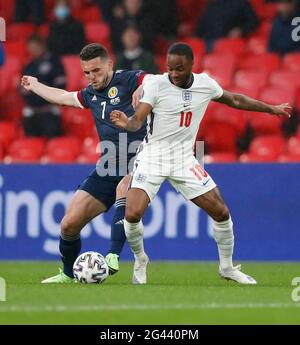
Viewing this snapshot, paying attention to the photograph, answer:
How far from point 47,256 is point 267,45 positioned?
186 inches

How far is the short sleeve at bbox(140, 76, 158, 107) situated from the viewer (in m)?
10.3

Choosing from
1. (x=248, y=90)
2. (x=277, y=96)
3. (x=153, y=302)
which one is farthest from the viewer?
(x=248, y=90)

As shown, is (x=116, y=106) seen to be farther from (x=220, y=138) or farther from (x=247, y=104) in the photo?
(x=220, y=138)

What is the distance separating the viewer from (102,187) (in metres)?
11.0

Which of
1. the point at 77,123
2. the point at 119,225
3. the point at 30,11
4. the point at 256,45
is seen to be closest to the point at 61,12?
the point at 30,11

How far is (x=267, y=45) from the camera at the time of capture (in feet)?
55.6

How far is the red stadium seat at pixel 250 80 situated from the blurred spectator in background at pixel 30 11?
3518 millimetres

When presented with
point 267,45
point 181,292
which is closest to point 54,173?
point 267,45

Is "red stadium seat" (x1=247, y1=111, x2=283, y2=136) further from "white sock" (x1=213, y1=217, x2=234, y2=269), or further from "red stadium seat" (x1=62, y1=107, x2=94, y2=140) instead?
"white sock" (x1=213, y1=217, x2=234, y2=269)

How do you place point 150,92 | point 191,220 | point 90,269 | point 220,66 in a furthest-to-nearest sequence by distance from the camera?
point 220,66 < point 191,220 < point 90,269 < point 150,92

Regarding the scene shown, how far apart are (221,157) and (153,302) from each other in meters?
6.84

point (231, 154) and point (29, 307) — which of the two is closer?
point (29, 307)

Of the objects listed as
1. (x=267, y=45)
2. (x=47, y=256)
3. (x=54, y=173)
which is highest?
(x=267, y=45)
